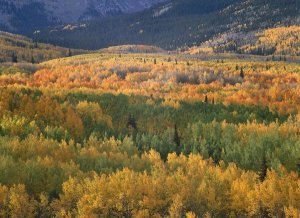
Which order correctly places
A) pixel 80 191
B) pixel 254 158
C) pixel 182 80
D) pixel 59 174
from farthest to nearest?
1. pixel 182 80
2. pixel 254 158
3. pixel 59 174
4. pixel 80 191

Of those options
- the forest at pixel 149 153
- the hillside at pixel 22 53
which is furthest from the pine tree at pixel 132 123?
the hillside at pixel 22 53

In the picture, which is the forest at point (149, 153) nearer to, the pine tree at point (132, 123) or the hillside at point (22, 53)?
the pine tree at point (132, 123)

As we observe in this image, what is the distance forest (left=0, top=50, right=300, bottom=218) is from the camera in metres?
29.8

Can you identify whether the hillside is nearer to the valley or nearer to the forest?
the forest

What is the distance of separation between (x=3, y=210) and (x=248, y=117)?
40751 mm

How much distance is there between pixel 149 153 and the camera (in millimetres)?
43000

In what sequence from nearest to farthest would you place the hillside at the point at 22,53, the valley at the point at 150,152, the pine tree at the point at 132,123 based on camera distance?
the valley at the point at 150,152 < the pine tree at the point at 132,123 < the hillside at the point at 22,53

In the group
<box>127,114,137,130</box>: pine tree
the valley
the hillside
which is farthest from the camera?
the hillside

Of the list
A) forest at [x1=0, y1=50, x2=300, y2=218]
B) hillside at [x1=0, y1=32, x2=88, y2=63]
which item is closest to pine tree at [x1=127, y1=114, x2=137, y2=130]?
forest at [x1=0, y1=50, x2=300, y2=218]

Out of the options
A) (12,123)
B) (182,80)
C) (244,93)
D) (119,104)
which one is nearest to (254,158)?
(12,123)

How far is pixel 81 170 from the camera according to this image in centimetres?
3512

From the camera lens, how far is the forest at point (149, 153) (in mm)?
29750

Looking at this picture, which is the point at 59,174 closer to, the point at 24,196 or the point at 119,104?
the point at 24,196

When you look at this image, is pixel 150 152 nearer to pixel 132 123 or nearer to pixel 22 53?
pixel 132 123
